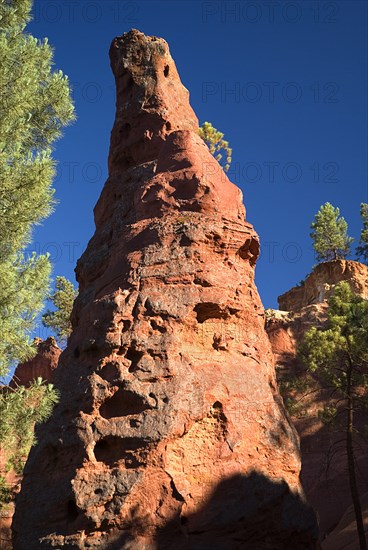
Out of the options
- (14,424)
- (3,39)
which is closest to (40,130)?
(3,39)

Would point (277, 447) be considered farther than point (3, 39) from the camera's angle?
Yes

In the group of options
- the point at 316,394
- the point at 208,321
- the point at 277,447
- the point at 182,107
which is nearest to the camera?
the point at 277,447

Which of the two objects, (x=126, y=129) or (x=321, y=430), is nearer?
(x=126, y=129)

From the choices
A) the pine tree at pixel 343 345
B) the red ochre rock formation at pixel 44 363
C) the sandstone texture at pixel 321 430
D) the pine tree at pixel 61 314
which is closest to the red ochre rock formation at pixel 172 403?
the pine tree at pixel 343 345

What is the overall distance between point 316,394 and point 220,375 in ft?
72.8

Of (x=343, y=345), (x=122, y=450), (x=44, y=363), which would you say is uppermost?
(x=44, y=363)

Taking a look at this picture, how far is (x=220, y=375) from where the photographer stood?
48.4 feet

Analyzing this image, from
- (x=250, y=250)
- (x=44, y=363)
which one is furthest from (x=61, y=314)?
(x=250, y=250)

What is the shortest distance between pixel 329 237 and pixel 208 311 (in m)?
40.4

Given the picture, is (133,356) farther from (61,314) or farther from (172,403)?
(61,314)

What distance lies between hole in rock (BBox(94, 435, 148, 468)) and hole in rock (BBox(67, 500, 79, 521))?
43.9 inches

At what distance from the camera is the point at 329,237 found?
5375 cm

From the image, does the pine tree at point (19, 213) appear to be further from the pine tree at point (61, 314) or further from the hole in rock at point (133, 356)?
the pine tree at point (61, 314)

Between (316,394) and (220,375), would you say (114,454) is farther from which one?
(316,394)
